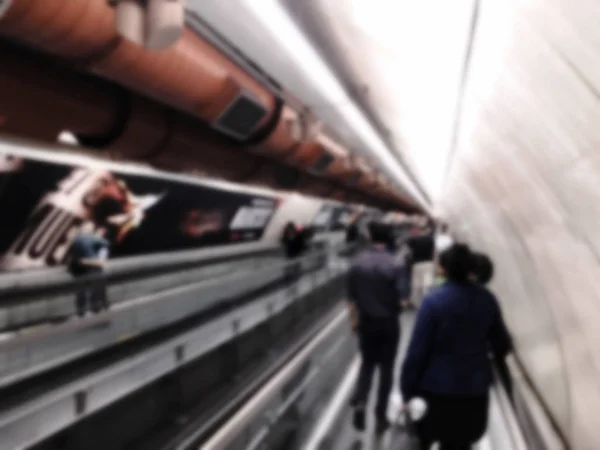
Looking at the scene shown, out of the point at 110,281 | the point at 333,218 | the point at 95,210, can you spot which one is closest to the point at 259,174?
the point at 95,210

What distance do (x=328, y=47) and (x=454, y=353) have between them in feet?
6.13

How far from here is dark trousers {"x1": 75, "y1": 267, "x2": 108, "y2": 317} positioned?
25.9ft

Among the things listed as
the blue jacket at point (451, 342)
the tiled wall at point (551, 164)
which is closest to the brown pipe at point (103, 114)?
the tiled wall at point (551, 164)

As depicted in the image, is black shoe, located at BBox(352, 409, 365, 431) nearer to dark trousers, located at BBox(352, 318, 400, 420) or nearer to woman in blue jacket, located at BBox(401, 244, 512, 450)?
dark trousers, located at BBox(352, 318, 400, 420)

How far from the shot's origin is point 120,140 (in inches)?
140

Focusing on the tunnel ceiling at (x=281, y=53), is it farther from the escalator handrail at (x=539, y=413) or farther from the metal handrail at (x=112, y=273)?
the metal handrail at (x=112, y=273)

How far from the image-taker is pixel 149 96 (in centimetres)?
290

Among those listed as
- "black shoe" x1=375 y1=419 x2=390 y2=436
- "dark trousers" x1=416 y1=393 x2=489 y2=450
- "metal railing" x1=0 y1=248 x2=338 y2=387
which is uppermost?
"metal railing" x1=0 y1=248 x2=338 y2=387

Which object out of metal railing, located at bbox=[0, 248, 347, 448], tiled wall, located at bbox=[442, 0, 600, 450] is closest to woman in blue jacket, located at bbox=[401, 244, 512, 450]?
tiled wall, located at bbox=[442, 0, 600, 450]

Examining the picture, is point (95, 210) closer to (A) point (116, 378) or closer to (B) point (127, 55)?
(A) point (116, 378)

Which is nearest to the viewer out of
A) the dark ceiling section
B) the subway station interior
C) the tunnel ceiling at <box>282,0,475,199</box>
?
the subway station interior

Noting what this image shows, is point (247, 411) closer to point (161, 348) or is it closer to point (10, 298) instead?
point (161, 348)

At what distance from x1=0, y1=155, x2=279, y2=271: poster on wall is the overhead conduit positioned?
8.67 ft

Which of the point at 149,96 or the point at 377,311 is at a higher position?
the point at 149,96
